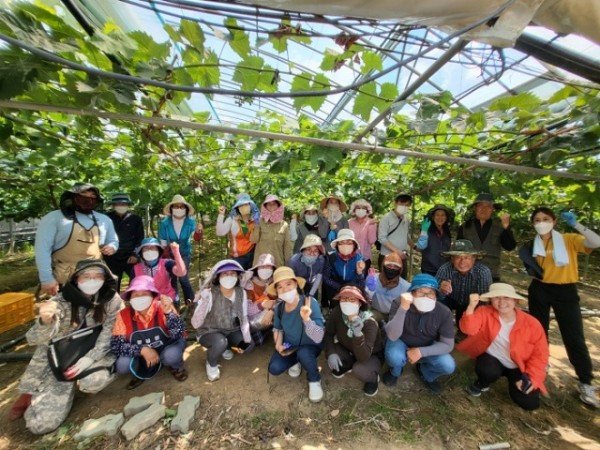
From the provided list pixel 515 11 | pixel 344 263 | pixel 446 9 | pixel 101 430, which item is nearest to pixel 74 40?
pixel 446 9

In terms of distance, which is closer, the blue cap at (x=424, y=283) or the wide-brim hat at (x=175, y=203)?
the blue cap at (x=424, y=283)

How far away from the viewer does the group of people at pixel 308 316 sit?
111 inches

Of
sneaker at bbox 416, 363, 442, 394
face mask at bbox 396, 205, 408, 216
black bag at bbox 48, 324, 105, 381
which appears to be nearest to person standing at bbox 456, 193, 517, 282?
face mask at bbox 396, 205, 408, 216

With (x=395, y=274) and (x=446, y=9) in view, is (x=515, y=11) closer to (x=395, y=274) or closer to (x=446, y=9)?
(x=446, y=9)

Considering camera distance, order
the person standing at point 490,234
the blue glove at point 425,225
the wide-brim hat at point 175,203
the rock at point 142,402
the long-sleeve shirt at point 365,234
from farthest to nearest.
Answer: the long-sleeve shirt at point 365,234 → the wide-brim hat at point 175,203 → the blue glove at point 425,225 → the person standing at point 490,234 → the rock at point 142,402

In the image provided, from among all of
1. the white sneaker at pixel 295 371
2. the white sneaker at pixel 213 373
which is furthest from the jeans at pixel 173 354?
the white sneaker at pixel 295 371

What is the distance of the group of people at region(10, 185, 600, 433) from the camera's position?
2811 mm

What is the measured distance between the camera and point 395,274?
354 cm

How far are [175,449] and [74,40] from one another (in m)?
3.19

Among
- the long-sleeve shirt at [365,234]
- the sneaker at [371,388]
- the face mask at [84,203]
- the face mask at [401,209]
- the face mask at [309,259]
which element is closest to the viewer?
the sneaker at [371,388]

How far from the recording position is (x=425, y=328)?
3027 millimetres

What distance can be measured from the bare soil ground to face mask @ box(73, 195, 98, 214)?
2213mm

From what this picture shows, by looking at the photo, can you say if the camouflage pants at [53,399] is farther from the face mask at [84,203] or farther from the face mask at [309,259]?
the face mask at [309,259]

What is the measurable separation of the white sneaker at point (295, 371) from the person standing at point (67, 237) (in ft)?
9.69
